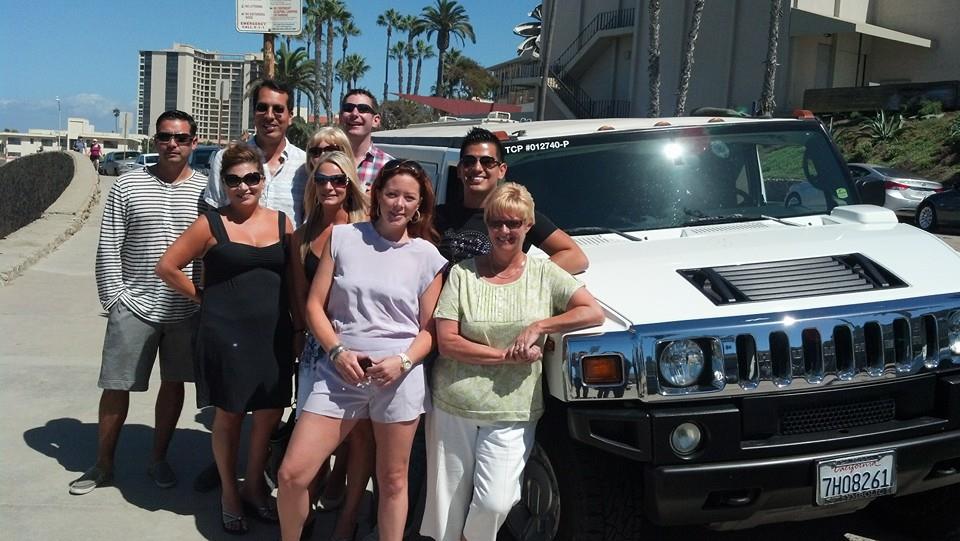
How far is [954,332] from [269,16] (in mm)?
6995

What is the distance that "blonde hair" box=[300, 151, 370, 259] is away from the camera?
13.5 ft

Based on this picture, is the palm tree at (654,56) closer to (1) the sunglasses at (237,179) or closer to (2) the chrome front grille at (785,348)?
(1) the sunglasses at (237,179)

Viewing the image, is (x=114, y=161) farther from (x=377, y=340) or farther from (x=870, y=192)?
(x=377, y=340)

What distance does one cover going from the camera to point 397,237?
3.75m

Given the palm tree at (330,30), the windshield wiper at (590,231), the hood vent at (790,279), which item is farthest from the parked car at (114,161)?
Answer: the hood vent at (790,279)

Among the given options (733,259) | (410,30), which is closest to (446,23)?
(410,30)

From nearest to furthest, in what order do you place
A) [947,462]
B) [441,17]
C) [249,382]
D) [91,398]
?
[947,462]
[249,382]
[91,398]
[441,17]

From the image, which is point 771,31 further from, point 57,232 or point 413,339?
→ point 413,339

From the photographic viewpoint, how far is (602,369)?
3291mm

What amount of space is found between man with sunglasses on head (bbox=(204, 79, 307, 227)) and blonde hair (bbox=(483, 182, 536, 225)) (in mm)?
1650

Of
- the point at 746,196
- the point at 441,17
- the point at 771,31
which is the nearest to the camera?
the point at 746,196

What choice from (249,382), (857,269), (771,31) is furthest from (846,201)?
(771,31)

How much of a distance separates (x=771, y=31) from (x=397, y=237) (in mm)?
28583

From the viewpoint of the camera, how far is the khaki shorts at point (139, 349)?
4809mm
